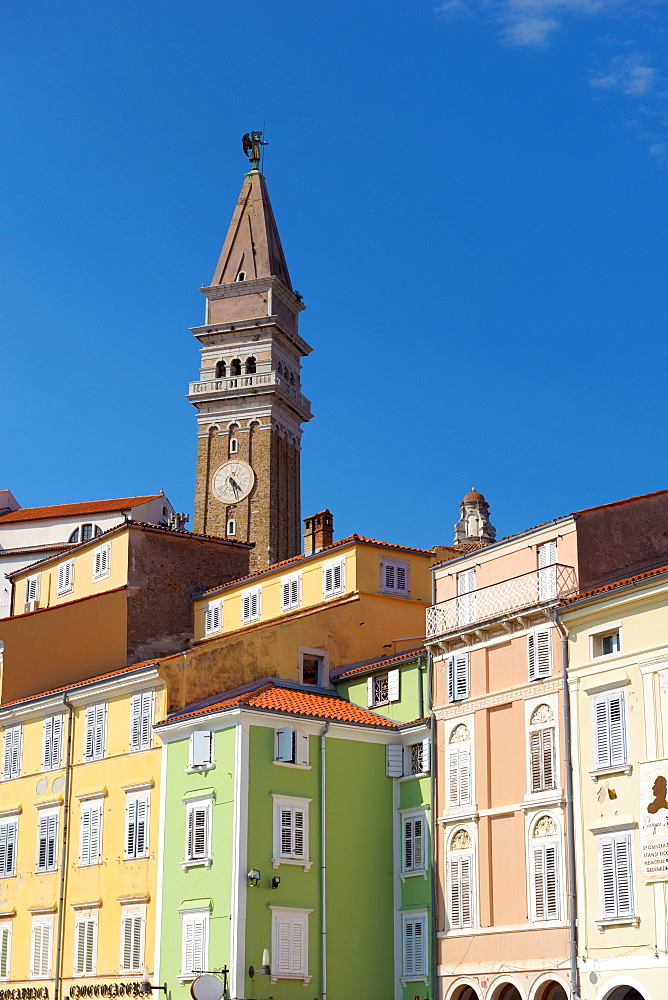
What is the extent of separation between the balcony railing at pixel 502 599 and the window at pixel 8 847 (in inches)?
722

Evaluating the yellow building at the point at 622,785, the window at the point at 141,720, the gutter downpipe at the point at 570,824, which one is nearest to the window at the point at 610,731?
the yellow building at the point at 622,785

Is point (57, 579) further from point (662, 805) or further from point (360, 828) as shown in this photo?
point (662, 805)

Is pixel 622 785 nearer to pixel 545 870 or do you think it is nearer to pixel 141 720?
pixel 545 870

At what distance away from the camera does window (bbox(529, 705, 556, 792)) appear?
42.2 m

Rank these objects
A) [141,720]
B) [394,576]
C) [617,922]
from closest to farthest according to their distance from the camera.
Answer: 1. [617,922]
2. [141,720]
3. [394,576]

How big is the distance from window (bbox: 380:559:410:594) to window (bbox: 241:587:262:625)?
6.87m

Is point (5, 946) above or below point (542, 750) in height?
below

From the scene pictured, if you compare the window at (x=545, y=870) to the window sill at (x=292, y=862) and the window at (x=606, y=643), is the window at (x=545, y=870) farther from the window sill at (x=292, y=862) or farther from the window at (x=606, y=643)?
the window sill at (x=292, y=862)

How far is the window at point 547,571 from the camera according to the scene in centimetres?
4328

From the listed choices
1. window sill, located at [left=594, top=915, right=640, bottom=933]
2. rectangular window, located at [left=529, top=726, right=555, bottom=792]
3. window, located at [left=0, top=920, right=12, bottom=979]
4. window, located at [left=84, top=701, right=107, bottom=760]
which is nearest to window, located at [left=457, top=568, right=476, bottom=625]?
rectangular window, located at [left=529, top=726, right=555, bottom=792]

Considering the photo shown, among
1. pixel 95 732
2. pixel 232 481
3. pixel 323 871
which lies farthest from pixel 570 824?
pixel 232 481

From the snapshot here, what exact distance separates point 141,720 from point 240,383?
63.6 m

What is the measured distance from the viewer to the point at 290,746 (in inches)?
1834

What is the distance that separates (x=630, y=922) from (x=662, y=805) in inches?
122
